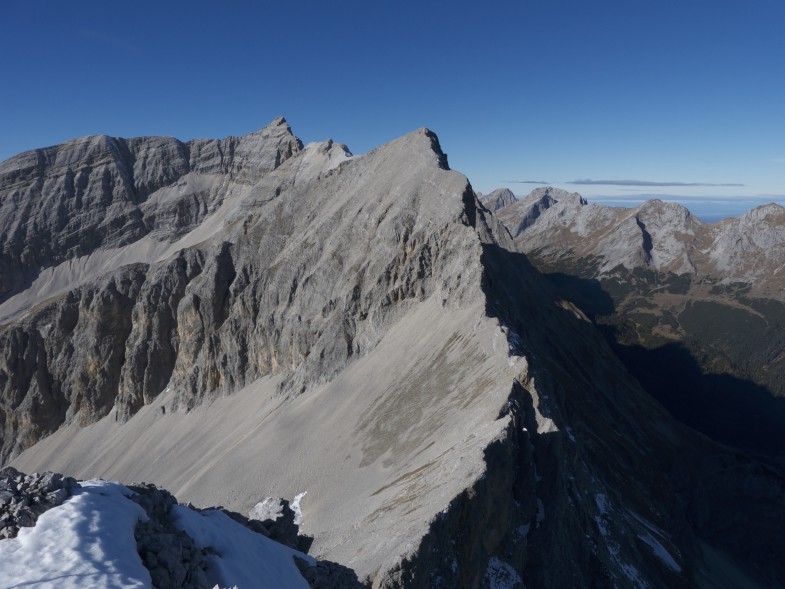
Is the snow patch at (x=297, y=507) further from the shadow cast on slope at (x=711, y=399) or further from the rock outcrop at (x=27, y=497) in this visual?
the shadow cast on slope at (x=711, y=399)

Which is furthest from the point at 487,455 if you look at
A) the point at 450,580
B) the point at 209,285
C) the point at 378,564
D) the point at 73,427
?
the point at 73,427

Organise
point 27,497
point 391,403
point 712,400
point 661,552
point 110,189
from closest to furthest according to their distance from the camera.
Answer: point 27,497 < point 661,552 < point 391,403 < point 712,400 < point 110,189

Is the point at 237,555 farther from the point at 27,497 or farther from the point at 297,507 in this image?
the point at 297,507

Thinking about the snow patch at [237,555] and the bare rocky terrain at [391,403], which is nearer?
the snow patch at [237,555]

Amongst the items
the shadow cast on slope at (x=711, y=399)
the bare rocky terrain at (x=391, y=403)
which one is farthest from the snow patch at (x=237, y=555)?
the shadow cast on slope at (x=711, y=399)

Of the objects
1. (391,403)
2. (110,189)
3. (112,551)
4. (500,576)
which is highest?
(110,189)

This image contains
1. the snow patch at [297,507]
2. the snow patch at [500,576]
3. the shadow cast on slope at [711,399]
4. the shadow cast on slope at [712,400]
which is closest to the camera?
the snow patch at [500,576]

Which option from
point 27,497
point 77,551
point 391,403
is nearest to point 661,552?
point 391,403
